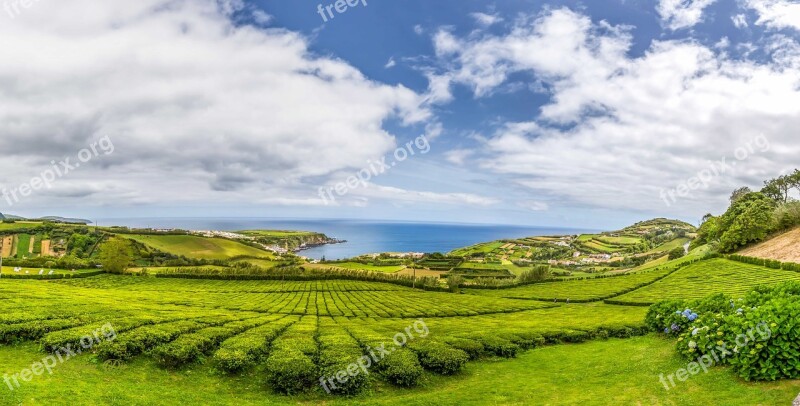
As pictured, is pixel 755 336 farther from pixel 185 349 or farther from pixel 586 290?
pixel 586 290

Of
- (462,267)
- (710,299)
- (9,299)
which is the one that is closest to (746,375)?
(710,299)

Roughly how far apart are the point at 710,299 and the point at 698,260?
76448 millimetres

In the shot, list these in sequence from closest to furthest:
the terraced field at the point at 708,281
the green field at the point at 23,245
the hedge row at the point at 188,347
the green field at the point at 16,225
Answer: the hedge row at the point at 188,347, the terraced field at the point at 708,281, the green field at the point at 23,245, the green field at the point at 16,225

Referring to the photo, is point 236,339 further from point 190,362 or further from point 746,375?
point 746,375

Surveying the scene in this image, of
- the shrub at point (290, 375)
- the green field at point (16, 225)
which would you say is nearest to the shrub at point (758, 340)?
the shrub at point (290, 375)

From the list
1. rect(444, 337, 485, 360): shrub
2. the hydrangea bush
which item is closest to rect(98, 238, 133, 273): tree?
rect(444, 337, 485, 360): shrub

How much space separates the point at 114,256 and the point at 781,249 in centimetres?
12590

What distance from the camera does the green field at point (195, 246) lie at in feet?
440

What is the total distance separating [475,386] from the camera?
13.5 metres

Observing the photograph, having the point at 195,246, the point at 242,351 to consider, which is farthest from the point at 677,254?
the point at 195,246

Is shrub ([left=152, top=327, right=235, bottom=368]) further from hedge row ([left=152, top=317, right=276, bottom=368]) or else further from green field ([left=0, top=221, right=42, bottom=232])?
green field ([left=0, top=221, right=42, bottom=232])

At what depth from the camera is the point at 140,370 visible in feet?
44.0

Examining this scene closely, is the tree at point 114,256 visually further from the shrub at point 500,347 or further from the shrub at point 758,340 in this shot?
the shrub at point 758,340

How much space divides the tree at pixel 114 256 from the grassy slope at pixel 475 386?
278 feet
